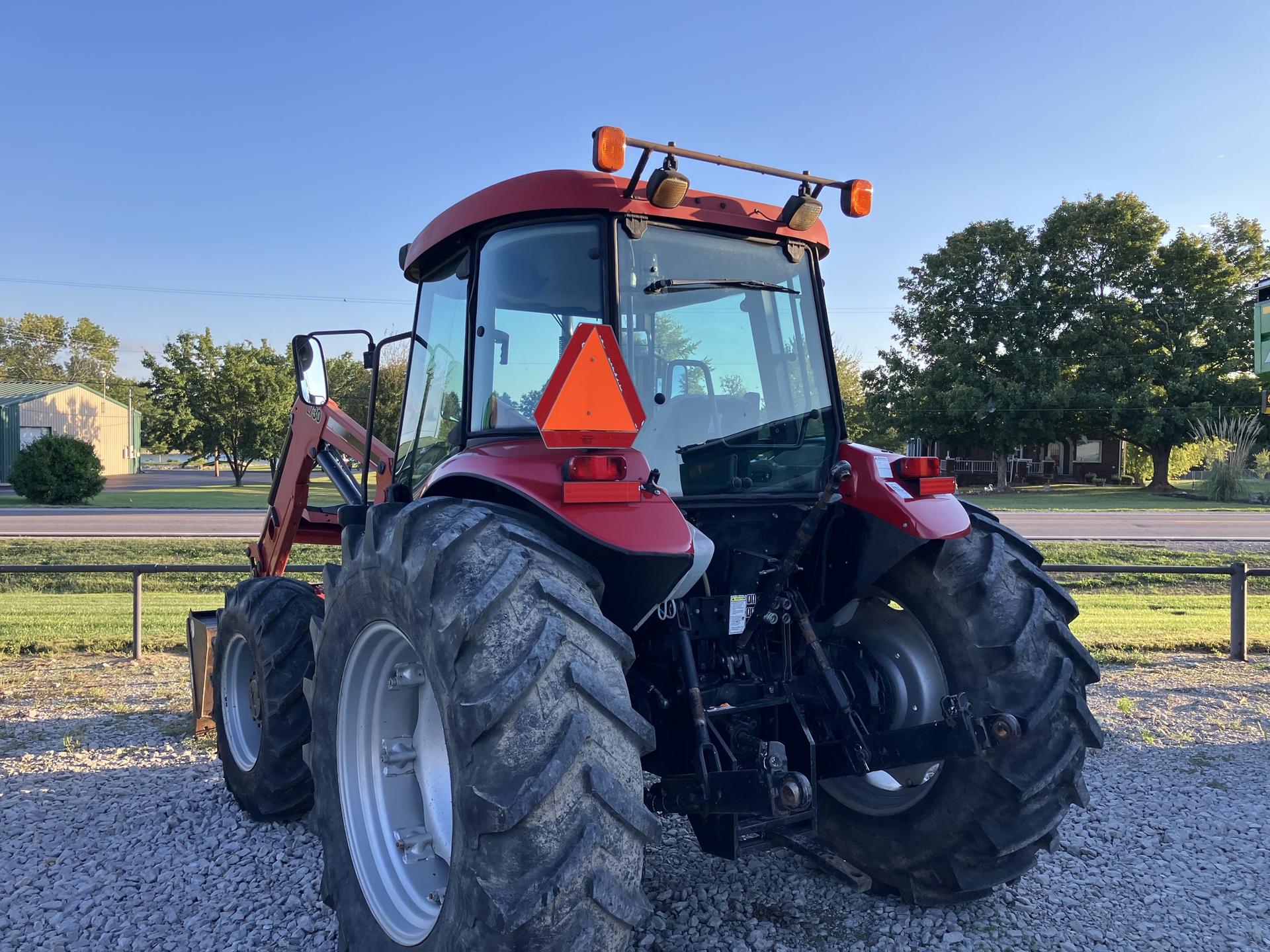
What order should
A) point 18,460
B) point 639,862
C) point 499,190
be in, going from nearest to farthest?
point 639,862 → point 499,190 → point 18,460

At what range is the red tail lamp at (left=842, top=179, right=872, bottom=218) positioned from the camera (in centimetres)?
341

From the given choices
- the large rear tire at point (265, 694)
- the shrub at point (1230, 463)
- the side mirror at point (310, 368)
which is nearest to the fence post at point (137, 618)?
the large rear tire at point (265, 694)

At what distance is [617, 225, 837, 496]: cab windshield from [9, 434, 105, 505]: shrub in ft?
100

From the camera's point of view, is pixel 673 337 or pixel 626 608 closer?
pixel 626 608

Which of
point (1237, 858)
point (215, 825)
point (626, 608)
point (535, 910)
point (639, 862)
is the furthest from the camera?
point (215, 825)

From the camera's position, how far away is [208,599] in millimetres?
10828

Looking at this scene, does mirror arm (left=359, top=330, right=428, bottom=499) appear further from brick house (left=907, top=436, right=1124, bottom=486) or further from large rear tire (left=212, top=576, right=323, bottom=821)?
brick house (left=907, top=436, right=1124, bottom=486)

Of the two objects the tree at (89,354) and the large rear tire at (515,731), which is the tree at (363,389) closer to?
the large rear tire at (515,731)

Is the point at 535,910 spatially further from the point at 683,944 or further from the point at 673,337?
the point at 673,337

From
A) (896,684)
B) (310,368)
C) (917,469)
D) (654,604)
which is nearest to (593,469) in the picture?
(654,604)

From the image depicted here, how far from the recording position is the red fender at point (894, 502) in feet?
10.2

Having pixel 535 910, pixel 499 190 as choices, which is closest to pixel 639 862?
pixel 535 910

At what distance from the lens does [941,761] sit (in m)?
3.29

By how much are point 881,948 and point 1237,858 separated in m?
1.96
